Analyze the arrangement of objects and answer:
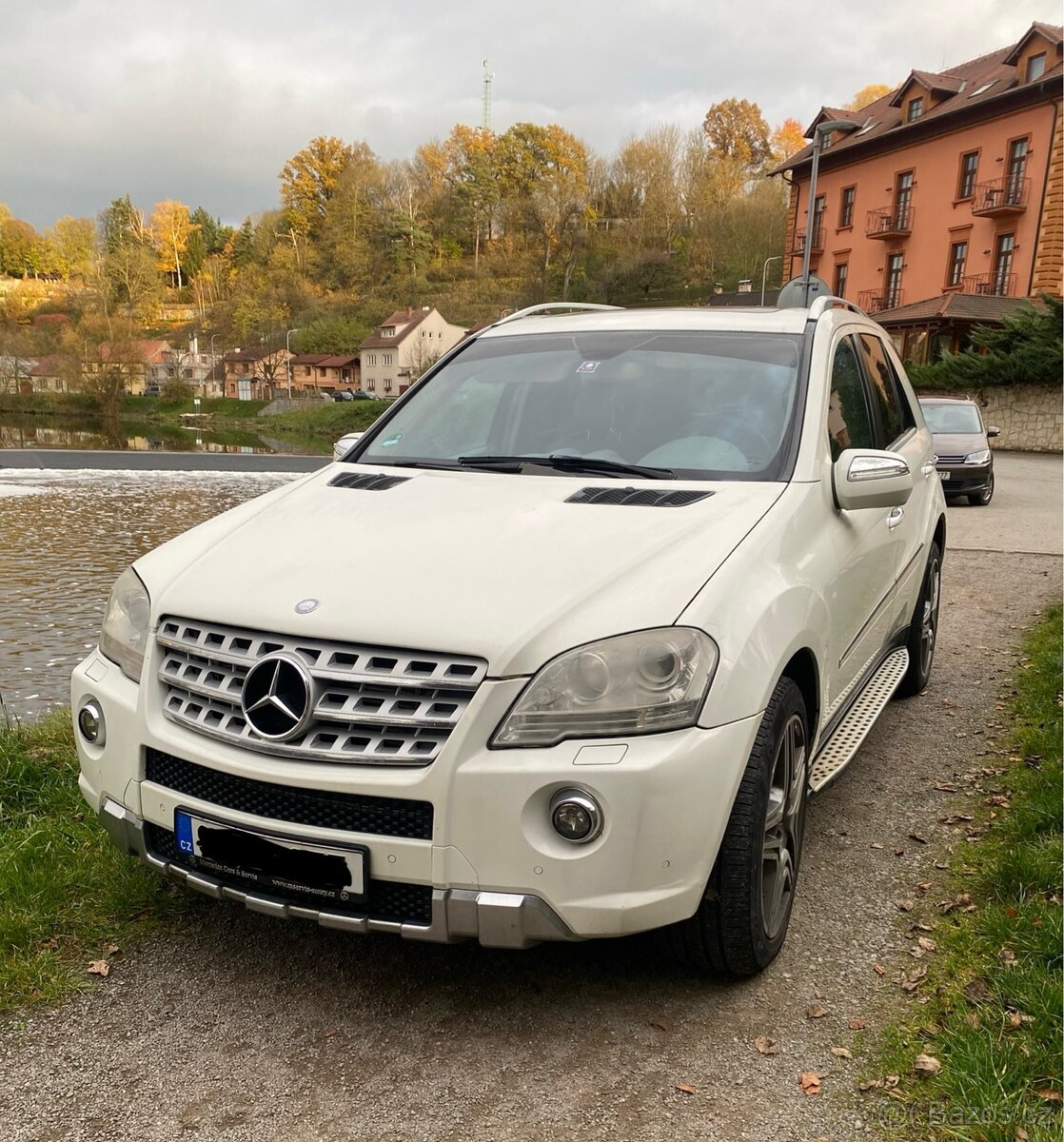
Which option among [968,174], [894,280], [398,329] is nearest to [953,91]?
[968,174]

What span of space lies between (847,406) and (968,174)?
44.6 m

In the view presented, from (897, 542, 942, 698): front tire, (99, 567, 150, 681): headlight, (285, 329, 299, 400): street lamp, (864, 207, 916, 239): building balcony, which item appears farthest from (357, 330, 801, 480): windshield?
(285, 329, 299, 400): street lamp

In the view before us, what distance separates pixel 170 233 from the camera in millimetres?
129500

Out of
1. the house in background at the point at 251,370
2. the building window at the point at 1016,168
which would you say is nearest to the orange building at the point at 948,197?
the building window at the point at 1016,168

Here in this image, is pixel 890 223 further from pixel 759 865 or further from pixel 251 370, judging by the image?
pixel 251 370

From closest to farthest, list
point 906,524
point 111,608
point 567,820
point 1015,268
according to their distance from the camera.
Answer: point 567,820 → point 111,608 → point 906,524 → point 1015,268

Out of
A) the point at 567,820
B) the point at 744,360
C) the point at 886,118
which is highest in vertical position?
the point at 886,118

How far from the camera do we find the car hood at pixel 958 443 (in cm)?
1589

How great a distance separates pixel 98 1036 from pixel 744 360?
3.01 metres

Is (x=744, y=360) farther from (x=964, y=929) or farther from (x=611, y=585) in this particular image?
(x=964, y=929)

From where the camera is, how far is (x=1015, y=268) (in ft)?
132

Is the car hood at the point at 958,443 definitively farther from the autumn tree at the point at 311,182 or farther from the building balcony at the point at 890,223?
the autumn tree at the point at 311,182


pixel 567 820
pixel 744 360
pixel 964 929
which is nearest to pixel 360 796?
pixel 567 820

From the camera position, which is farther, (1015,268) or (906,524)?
(1015,268)
